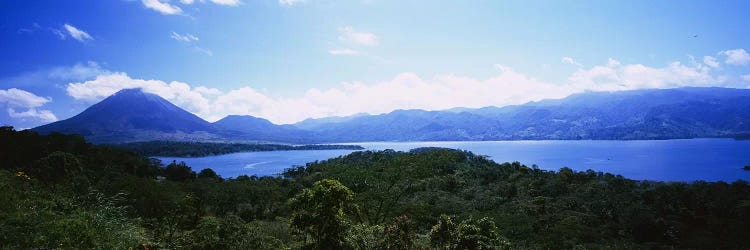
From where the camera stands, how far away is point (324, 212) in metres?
12.1

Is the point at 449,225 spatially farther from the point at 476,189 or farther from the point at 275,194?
the point at 476,189

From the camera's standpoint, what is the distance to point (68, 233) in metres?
10.4

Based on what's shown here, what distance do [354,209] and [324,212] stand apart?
1.14 m

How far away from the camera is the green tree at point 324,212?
12031mm

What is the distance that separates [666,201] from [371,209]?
37.0 metres

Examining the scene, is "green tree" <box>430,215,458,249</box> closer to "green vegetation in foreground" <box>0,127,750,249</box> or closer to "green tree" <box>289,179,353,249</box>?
"green vegetation in foreground" <box>0,127,750,249</box>

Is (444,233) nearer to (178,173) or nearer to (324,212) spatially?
(324,212)

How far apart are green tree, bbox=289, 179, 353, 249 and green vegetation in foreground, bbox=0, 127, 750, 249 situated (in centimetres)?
3

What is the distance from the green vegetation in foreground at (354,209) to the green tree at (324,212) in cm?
3

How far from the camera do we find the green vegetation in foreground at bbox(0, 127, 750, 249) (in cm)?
1202

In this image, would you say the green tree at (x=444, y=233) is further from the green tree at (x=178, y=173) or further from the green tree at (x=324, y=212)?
the green tree at (x=178, y=173)

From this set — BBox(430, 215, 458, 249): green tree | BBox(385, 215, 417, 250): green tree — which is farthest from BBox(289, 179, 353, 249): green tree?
BBox(430, 215, 458, 249): green tree

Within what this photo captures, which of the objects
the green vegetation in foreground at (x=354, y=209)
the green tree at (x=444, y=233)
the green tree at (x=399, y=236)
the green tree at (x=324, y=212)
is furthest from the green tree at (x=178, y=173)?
the green tree at (x=444, y=233)

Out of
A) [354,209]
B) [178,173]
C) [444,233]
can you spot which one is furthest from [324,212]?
[178,173]
